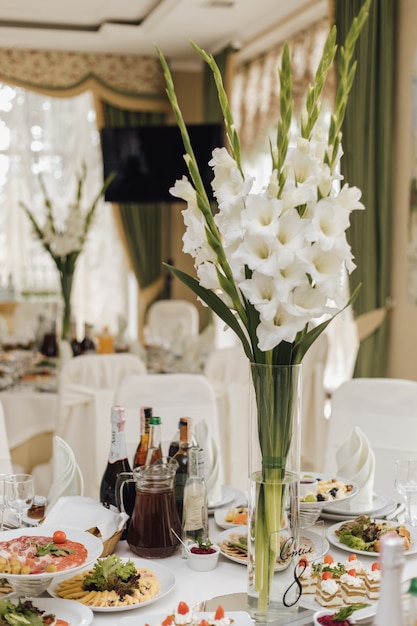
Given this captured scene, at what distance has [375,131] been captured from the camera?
5039mm

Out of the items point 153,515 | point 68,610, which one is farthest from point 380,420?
point 68,610

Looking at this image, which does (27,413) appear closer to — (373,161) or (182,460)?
(182,460)

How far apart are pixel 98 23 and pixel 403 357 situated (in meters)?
3.88

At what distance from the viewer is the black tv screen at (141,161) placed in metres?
7.54

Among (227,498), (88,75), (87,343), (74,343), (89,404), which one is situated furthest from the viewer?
(88,75)

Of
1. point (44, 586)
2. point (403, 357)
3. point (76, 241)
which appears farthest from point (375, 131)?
point (44, 586)

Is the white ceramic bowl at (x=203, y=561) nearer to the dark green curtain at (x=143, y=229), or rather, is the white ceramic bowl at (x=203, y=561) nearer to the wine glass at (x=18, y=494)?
the wine glass at (x=18, y=494)

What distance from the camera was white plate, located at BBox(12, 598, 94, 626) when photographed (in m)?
1.51

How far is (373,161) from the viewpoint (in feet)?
16.5

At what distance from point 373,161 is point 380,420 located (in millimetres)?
2564

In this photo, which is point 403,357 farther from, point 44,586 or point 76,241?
A: point 44,586

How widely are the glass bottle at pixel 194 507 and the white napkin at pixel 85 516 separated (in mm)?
143

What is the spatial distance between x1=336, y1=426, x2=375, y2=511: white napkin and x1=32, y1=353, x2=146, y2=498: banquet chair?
132 centimetres

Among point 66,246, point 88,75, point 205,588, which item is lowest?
point 205,588
